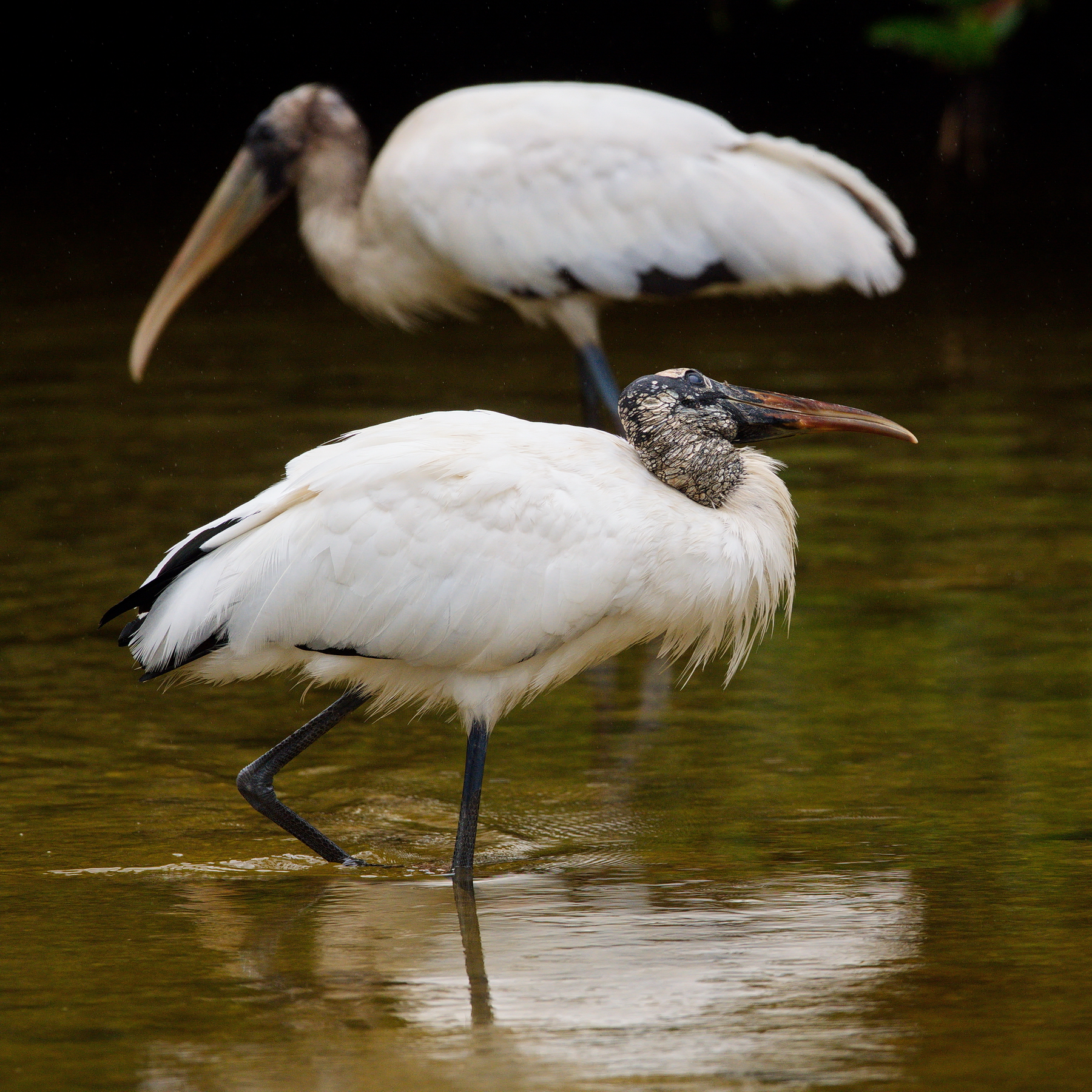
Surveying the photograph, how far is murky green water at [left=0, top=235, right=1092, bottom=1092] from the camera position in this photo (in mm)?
3475

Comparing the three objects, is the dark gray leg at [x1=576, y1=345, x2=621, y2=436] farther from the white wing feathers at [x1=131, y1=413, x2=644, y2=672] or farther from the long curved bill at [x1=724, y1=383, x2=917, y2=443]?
the white wing feathers at [x1=131, y1=413, x2=644, y2=672]

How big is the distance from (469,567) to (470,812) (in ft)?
1.77

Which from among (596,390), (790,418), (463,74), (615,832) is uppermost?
(790,418)

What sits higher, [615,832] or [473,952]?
[473,952]

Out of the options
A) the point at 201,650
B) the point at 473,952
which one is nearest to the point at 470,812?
the point at 473,952

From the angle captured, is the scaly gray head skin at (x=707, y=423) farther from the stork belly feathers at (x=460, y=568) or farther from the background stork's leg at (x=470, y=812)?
the background stork's leg at (x=470, y=812)

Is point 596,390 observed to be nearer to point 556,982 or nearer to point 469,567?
point 469,567

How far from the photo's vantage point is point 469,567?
4.52 m

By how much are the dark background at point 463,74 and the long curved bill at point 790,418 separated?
12.4 meters

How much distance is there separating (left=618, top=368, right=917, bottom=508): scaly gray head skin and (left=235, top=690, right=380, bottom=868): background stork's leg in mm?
905

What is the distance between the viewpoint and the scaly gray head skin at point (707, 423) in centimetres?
476

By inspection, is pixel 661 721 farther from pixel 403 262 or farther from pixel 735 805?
pixel 403 262

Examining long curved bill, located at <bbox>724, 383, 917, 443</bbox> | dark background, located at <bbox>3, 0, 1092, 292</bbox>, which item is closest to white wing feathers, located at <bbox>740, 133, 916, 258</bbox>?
long curved bill, located at <bbox>724, 383, 917, 443</bbox>

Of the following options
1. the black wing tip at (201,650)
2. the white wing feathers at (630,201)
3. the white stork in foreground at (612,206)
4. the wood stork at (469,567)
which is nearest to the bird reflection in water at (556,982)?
the wood stork at (469,567)
